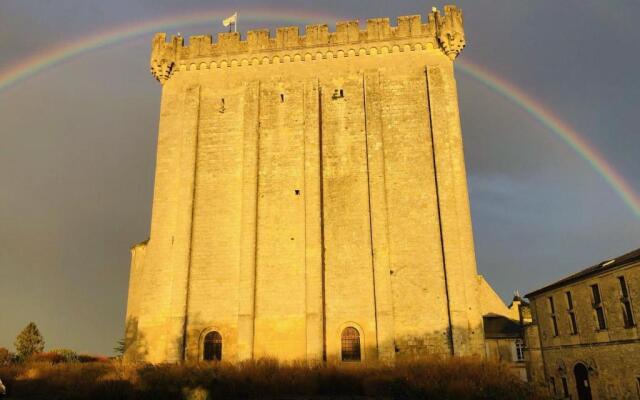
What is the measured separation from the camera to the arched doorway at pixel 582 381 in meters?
23.0

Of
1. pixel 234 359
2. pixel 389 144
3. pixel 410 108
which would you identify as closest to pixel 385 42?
pixel 410 108

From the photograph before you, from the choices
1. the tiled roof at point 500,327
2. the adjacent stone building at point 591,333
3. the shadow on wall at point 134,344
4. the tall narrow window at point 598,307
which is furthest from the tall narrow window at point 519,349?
the shadow on wall at point 134,344

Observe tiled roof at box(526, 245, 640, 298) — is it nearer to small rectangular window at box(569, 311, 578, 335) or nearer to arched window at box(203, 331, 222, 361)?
small rectangular window at box(569, 311, 578, 335)

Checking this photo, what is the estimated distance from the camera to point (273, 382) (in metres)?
15.3

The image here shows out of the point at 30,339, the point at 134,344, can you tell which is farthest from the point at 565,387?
the point at 30,339

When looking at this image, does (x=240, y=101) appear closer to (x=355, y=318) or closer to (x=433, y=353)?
(x=355, y=318)

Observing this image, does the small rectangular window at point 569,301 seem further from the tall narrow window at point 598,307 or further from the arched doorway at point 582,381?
Result: the arched doorway at point 582,381

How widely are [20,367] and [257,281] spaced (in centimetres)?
978

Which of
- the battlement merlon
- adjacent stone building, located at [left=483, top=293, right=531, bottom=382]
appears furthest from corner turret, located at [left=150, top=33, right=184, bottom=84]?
adjacent stone building, located at [left=483, top=293, right=531, bottom=382]

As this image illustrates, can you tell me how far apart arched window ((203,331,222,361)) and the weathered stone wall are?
17319mm

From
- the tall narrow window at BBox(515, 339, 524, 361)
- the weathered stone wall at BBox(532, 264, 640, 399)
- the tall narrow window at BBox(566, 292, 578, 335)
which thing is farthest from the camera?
the tall narrow window at BBox(515, 339, 524, 361)

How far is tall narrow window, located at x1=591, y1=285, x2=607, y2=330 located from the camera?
22.3 meters

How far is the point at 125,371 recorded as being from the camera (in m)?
17.1

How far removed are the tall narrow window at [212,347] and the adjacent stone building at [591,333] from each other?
46.4ft
